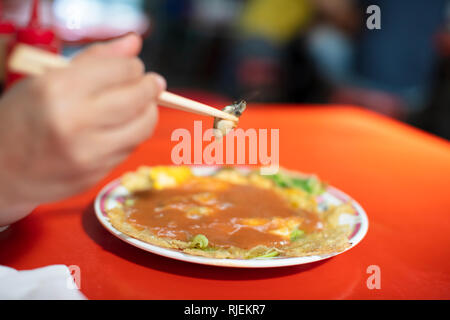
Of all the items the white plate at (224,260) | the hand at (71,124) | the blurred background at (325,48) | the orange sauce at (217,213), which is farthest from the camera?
the blurred background at (325,48)

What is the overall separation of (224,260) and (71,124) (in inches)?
16.2

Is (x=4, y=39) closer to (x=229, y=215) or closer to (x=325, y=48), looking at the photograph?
(x=229, y=215)

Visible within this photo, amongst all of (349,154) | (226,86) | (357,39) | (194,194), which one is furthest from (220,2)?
(194,194)

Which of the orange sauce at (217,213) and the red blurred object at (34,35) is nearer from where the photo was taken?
the orange sauce at (217,213)

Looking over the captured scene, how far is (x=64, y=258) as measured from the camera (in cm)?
108

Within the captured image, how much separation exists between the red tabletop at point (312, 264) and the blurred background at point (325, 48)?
1.30 metres

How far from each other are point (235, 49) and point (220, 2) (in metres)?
2.25

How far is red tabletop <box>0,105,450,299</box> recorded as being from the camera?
0.98m

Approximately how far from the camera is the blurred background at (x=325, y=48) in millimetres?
4004
